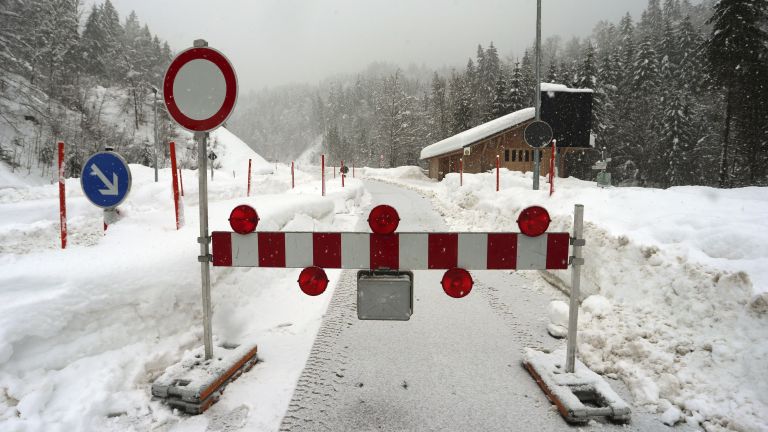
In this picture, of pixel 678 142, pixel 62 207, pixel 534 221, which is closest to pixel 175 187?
pixel 62 207

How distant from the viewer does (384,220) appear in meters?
2.94

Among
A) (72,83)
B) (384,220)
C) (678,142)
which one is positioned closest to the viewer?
(384,220)

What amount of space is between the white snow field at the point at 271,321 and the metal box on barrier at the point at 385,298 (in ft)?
3.02

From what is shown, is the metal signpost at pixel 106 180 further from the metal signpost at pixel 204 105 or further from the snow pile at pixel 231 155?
the snow pile at pixel 231 155

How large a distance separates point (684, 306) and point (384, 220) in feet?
9.17

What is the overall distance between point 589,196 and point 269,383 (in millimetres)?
6345

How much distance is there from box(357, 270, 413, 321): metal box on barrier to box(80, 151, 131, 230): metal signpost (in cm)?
273

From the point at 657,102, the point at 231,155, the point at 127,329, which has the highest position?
the point at 657,102

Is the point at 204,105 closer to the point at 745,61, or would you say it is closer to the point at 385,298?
the point at 385,298

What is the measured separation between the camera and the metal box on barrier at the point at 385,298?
9.71ft

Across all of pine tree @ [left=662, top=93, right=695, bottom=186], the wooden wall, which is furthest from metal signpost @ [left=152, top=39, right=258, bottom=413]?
pine tree @ [left=662, top=93, right=695, bottom=186]

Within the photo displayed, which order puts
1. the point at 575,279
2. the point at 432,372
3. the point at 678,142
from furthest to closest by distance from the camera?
the point at 678,142 → the point at 432,372 → the point at 575,279

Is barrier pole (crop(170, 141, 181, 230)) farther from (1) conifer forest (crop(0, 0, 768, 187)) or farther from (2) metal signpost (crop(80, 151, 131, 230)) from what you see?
(1) conifer forest (crop(0, 0, 768, 187))

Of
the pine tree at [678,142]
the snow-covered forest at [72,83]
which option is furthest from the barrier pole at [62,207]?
the pine tree at [678,142]
